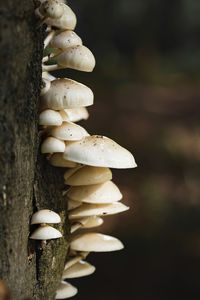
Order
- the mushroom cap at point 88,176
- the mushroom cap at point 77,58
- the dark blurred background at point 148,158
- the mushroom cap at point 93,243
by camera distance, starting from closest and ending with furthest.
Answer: the mushroom cap at point 77,58 → the mushroom cap at point 88,176 → the mushroom cap at point 93,243 → the dark blurred background at point 148,158

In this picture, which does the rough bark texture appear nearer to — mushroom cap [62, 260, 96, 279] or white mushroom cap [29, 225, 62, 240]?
white mushroom cap [29, 225, 62, 240]

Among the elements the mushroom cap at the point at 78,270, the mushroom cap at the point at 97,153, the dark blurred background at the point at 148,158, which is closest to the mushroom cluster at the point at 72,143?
the mushroom cap at the point at 97,153

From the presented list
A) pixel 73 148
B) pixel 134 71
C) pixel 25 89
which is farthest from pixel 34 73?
pixel 134 71

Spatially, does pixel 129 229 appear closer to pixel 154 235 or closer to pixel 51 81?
pixel 154 235

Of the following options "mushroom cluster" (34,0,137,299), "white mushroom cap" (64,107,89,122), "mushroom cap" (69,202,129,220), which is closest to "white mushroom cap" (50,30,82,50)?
"mushroom cluster" (34,0,137,299)

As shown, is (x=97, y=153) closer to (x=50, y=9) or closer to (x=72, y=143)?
(x=72, y=143)

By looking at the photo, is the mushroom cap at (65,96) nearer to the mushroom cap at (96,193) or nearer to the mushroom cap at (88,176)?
the mushroom cap at (88,176)

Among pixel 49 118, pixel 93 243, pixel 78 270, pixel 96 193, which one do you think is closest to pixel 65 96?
pixel 49 118
